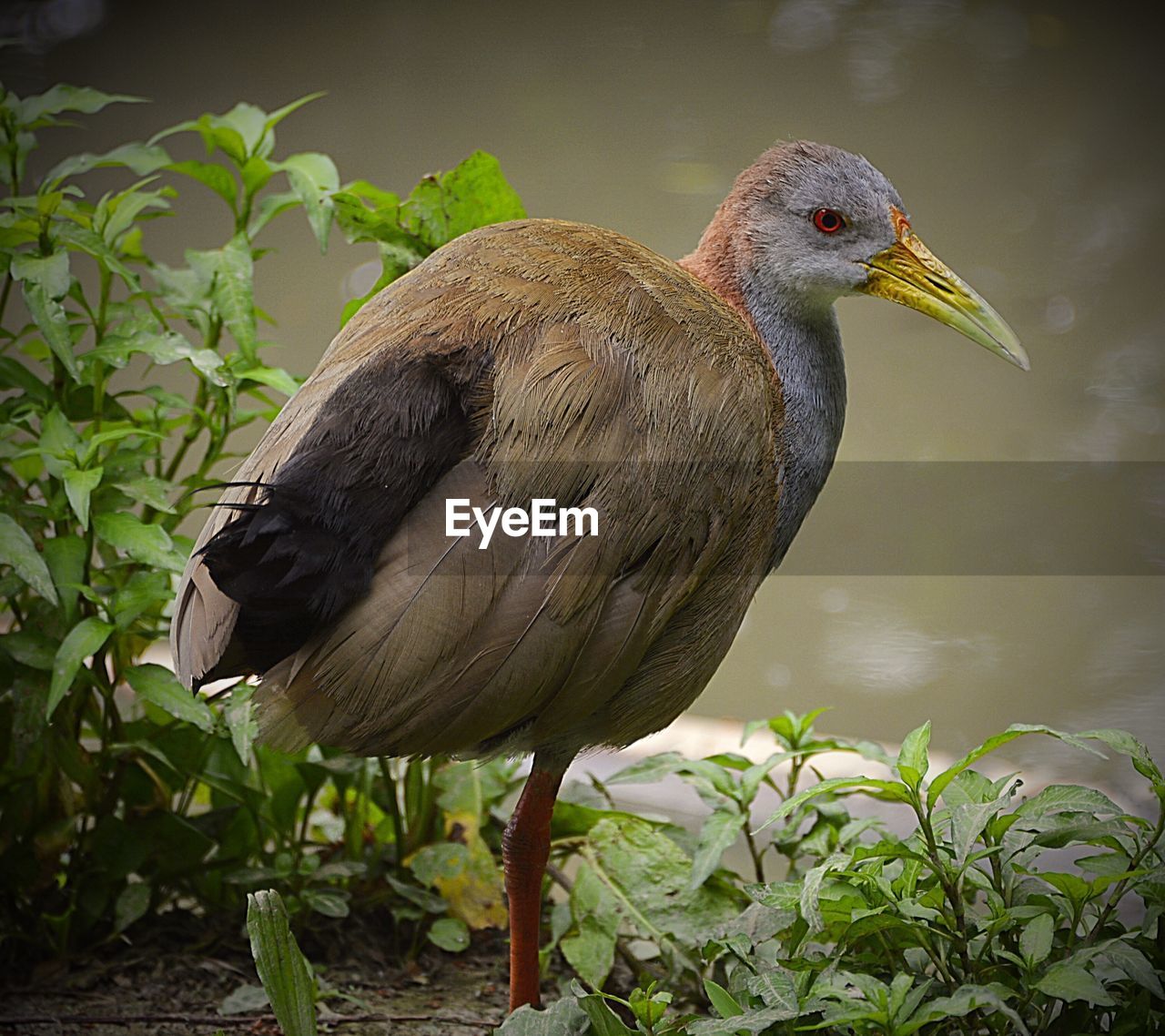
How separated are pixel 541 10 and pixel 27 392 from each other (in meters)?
2.28

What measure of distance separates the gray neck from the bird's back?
12 centimetres

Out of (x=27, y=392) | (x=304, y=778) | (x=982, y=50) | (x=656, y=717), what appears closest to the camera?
(x=656, y=717)

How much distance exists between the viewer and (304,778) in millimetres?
2100

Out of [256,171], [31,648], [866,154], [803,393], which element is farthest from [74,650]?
[866,154]

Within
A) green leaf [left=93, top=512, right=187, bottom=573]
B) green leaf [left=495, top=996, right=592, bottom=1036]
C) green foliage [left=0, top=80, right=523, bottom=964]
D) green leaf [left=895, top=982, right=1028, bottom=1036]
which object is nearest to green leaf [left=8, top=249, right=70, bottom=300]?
green foliage [left=0, top=80, right=523, bottom=964]

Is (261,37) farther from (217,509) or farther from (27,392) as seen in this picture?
(217,509)

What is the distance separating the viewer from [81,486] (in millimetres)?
1751

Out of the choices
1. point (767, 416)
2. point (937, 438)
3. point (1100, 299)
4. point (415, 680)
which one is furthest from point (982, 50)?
point (415, 680)

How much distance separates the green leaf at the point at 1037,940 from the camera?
4.45ft

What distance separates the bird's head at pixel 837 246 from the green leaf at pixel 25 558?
1.03 m

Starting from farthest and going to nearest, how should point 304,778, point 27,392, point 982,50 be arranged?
point 982,50
point 304,778
point 27,392

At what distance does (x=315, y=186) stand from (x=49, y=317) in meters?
0.44

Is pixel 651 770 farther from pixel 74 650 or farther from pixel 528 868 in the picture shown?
pixel 74 650

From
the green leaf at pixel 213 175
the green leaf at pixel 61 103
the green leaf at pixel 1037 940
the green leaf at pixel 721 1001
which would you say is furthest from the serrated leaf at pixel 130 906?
the green leaf at pixel 1037 940
